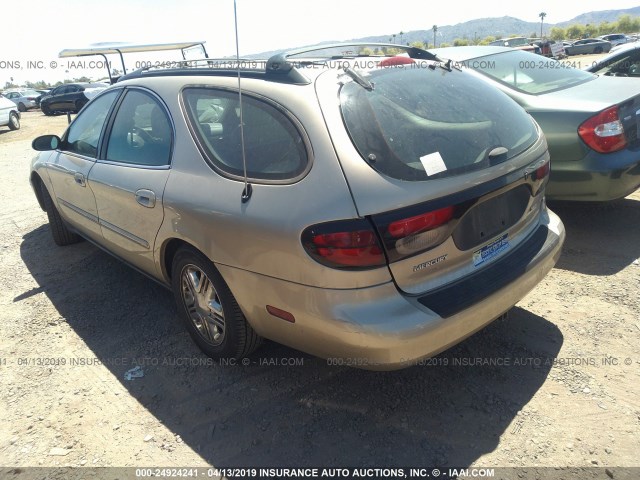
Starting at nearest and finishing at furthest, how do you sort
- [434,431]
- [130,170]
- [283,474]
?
1. [283,474]
2. [434,431]
3. [130,170]

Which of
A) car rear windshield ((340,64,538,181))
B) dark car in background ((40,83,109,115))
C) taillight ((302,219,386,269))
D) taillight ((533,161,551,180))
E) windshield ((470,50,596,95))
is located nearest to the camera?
taillight ((302,219,386,269))

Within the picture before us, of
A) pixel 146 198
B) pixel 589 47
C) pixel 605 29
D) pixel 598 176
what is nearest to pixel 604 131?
pixel 598 176

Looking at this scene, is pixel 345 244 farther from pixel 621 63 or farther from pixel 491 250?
pixel 621 63

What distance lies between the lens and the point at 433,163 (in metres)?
2.21

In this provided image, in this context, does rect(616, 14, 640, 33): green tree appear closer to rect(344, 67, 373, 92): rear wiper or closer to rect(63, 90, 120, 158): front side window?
rect(63, 90, 120, 158): front side window

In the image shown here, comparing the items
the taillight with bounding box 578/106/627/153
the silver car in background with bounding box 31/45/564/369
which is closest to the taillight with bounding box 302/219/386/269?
the silver car in background with bounding box 31/45/564/369

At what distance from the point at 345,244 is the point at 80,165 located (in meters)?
2.76

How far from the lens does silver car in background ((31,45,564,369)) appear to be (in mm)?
2094

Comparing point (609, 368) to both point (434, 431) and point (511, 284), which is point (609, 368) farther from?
point (434, 431)

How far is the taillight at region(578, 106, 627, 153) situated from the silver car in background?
1.38m

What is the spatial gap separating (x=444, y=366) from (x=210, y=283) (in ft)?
4.67

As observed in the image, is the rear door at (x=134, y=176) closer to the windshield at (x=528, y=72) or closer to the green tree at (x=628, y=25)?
the windshield at (x=528, y=72)

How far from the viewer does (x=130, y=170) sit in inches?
126

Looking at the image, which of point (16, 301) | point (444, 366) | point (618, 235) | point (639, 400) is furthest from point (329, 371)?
point (618, 235)
